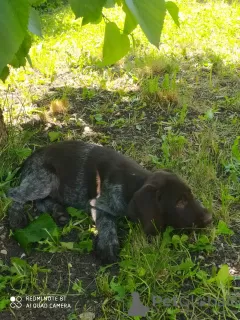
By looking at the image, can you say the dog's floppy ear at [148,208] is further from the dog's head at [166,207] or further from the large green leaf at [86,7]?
the large green leaf at [86,7]

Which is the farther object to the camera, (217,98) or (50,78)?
(50,78)

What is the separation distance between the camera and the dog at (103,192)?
11.8ft

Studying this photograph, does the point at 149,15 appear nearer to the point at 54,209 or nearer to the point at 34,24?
the point at 34,24

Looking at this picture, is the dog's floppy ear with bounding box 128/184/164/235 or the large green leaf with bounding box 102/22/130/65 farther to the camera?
the dog's floppy ear with bounding box 128/184/164/235

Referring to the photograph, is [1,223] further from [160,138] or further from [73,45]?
[73,45]

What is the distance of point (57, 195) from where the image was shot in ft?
14.4

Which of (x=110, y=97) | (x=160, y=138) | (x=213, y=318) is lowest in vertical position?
(x=213, y=318)

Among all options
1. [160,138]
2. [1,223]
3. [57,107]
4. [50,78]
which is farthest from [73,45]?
[1,223]

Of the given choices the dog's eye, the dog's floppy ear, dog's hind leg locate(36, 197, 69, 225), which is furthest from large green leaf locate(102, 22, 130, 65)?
dog's hind leg locate(36, 197, 69, 225)

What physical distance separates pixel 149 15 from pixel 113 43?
73 cm

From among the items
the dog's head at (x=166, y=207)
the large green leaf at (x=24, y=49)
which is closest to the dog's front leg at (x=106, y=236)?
the dog's head at (x=166, y=207)

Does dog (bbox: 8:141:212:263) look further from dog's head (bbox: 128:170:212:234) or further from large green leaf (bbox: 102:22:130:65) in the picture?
large green leaf (bbox: 102:22:130:65)

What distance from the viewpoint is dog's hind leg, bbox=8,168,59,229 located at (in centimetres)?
409

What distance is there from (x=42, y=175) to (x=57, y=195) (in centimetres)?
25
